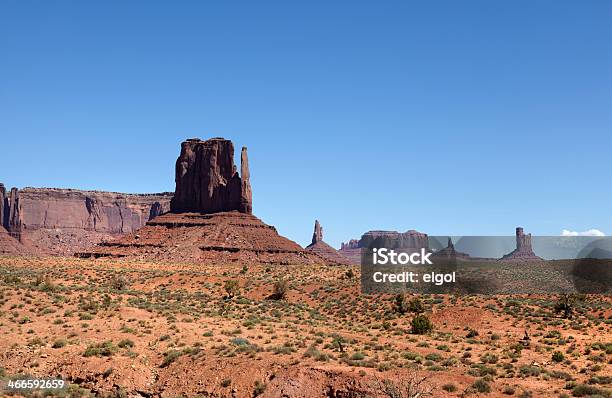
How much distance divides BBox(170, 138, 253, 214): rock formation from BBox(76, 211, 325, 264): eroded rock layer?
2.98 m

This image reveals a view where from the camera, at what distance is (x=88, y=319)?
3325cm

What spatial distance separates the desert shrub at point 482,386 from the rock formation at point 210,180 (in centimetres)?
9777

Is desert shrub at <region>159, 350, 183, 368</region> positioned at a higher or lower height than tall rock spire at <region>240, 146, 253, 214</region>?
lower

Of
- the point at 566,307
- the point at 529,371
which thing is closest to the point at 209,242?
the point at 566,307

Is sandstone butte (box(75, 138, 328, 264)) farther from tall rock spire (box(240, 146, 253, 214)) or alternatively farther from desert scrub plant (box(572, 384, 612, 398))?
desert scrub plant (box(572, 384, 612, 398))

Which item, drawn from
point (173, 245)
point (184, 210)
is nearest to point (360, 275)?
point (173, 245)

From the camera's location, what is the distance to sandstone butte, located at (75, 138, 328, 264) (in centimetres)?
9669

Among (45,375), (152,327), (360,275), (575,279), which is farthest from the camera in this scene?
(360,275)

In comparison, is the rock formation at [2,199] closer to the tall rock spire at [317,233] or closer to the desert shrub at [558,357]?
the tall rock spire at [317,233]

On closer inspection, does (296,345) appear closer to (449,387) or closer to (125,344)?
(125,344)

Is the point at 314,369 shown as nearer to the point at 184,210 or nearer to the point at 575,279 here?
the point at 575,279

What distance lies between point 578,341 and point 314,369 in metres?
16.4

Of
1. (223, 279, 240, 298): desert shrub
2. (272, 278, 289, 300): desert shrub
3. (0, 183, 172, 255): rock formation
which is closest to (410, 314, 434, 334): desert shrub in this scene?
(272, 278, 289, 300): desert shrub

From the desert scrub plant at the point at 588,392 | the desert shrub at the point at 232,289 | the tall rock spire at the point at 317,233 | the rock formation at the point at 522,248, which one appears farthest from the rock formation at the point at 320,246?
the desert scrub plant at the point at 588,392
